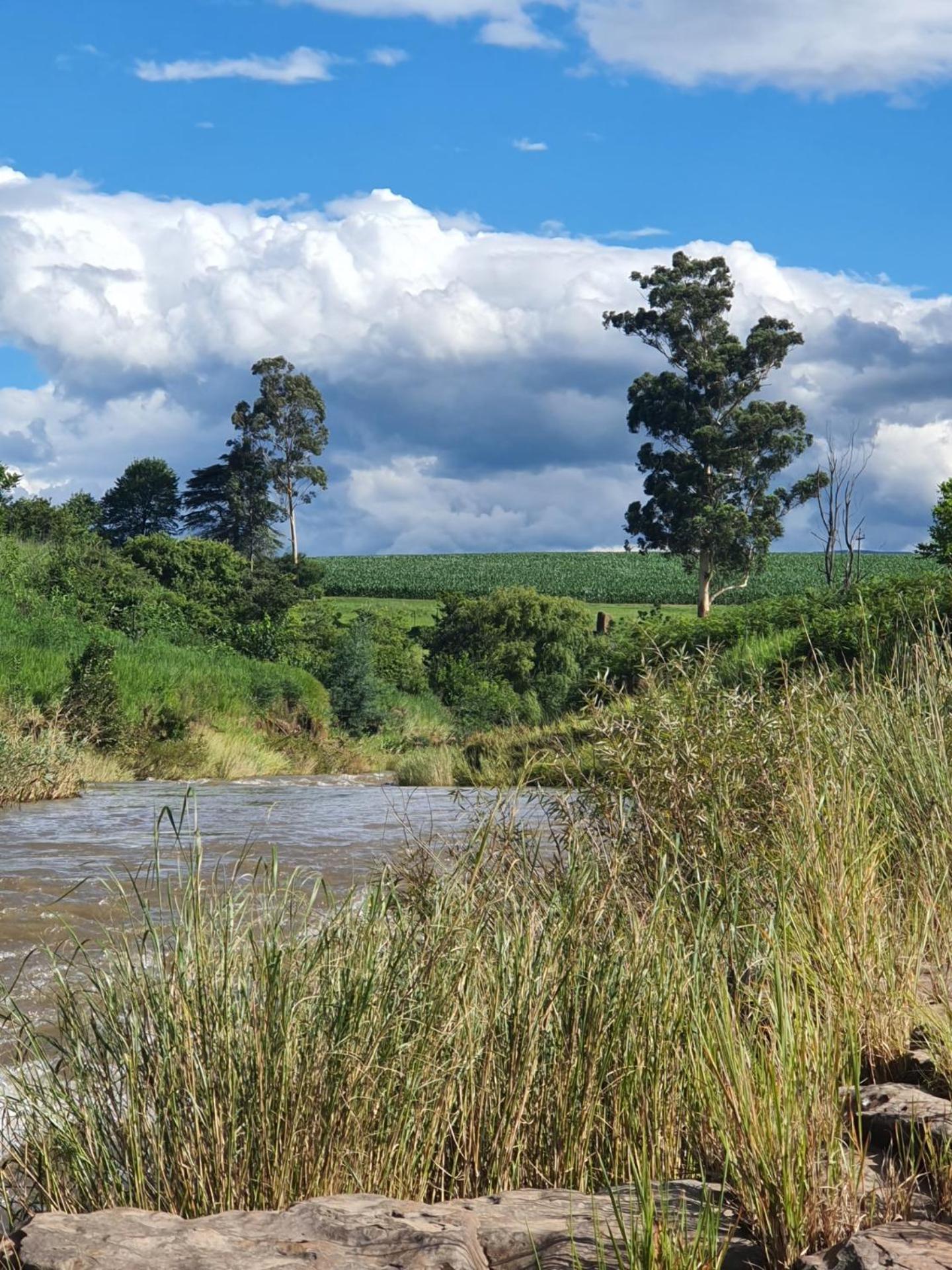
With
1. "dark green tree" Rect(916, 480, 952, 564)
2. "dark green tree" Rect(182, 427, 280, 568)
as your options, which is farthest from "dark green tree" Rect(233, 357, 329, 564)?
"dark green tree" Rect(916, 480, 952, 564)

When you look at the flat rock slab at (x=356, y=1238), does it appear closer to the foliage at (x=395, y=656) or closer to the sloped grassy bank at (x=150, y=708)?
the sloped grassy bank at (x=150, y=708)

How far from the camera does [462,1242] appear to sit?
109 inches

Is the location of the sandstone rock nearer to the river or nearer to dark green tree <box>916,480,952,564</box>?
the river

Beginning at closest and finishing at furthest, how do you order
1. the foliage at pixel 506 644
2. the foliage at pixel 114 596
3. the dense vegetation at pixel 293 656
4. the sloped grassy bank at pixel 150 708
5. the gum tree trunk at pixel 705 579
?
1. the dense vegetation at pixel 293 656
2. the sloped grassy bank at pixel 150 708
3. the foliage at pixel 114 596
4. the foliage at pixel 506 644
5. the gum tree trunk at pixel 705 579

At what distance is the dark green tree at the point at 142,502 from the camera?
61062 millimetres

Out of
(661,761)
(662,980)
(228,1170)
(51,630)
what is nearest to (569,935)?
(662,980)

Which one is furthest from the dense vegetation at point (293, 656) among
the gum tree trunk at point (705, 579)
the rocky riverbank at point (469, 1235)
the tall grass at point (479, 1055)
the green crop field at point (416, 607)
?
the green crop field at point (416, 607)

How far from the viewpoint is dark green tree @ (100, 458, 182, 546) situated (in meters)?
61.1

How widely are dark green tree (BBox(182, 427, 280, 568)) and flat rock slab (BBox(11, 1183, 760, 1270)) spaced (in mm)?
51933

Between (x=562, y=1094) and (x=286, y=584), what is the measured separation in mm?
43009

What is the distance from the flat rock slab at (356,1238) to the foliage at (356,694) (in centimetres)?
2788

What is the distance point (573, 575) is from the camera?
87.8m

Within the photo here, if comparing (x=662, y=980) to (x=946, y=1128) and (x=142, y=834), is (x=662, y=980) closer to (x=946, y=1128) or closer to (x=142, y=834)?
(x=946, y=1128)

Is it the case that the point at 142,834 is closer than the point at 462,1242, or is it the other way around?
the point at 462,1242
